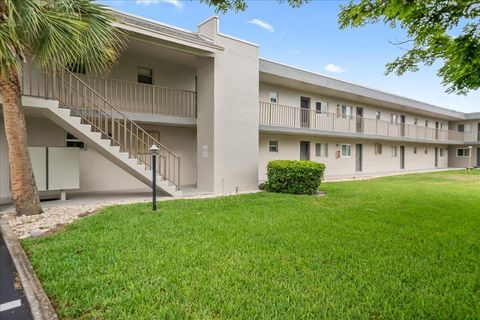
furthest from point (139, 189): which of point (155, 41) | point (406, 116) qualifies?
point (406, 116)

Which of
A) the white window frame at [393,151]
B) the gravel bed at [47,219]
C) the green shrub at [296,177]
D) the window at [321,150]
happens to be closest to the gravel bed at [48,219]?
the gravel bed at [47,219]

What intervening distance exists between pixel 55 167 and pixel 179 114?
5.48 meters

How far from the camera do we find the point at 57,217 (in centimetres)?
735

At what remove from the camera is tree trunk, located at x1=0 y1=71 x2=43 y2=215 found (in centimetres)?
683

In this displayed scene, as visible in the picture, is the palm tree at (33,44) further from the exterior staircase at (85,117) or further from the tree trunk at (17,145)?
the exterior staircase at (85,117)

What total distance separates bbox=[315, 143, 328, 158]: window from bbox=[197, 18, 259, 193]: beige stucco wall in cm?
793

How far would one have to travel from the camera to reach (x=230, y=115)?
1238cm

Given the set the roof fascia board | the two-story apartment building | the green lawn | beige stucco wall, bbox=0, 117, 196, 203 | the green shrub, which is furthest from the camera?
the roof fascia board

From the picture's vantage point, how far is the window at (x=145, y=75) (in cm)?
1260

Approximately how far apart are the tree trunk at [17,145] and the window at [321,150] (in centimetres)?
1632

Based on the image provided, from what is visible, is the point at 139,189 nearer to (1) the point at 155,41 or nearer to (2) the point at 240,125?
(2) the point at 240,125

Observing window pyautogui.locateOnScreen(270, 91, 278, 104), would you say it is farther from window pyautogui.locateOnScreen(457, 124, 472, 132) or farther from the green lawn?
window pyautogui.locateOnScreen(457, 124, 472, 132)

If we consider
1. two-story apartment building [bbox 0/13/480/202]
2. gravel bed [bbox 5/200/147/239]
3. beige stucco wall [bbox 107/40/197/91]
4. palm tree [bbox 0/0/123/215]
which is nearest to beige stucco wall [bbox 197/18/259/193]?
two-story apartment building [bbox 0/13/480/202]

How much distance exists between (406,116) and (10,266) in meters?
30.9
